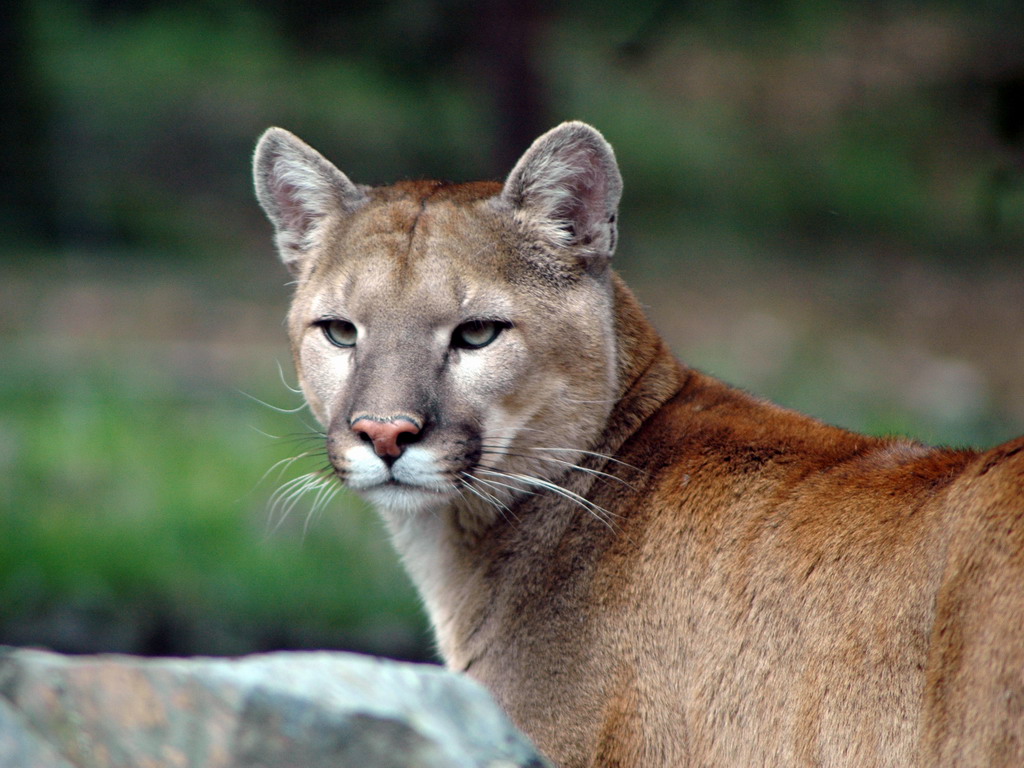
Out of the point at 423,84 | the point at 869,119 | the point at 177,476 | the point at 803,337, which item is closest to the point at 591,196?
the point at 177,476

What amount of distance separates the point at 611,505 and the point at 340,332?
1269 mm

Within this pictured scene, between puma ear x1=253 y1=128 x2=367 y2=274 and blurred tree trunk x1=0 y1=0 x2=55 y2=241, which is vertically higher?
puma ear x1=253 y1=128 x2=367 y2=274

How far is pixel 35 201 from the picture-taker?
16.1m

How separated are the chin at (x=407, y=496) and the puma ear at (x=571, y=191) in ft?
3.85

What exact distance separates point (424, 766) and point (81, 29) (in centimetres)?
1243

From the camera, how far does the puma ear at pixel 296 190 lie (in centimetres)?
521

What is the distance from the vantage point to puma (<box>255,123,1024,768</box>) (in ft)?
11.1

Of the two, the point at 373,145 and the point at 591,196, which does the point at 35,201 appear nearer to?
the point at 373,145

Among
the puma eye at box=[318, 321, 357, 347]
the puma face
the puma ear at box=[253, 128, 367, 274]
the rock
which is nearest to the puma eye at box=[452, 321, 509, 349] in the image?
the puma face

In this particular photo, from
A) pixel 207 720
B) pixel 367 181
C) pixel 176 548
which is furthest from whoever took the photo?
pixel 367 181

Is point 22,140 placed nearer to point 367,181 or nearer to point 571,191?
point 367,181

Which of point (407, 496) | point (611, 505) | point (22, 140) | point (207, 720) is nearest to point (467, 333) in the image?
point (407, 496)

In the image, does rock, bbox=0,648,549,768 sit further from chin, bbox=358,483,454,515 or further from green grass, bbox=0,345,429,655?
green grass, bbox=0,345,429,655

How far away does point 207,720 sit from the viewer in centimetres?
286
